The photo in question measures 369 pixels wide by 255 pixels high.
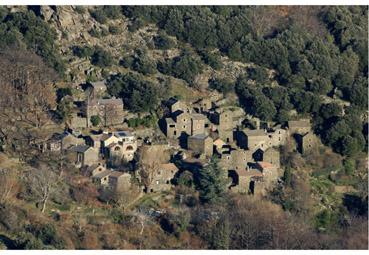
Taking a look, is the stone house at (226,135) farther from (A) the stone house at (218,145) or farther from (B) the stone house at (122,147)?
(B) the stone house at (122,147)

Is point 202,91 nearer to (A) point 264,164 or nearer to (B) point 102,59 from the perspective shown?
(B) point 102,59

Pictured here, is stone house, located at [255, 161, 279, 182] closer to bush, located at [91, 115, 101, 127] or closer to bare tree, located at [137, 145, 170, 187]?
bare tree, located at [137, 145, 170, 187]

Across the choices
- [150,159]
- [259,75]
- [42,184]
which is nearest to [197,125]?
[150,159]

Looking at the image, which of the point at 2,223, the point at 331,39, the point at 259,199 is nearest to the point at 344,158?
the point at 259,199

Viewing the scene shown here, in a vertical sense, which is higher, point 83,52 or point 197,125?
point 83,52

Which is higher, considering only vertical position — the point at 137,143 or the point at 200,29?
the point at 200,29

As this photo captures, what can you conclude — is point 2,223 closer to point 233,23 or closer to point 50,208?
point 50,208
